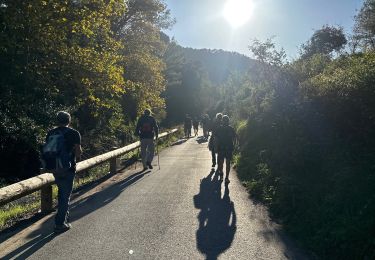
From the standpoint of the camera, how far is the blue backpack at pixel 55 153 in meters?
6.76

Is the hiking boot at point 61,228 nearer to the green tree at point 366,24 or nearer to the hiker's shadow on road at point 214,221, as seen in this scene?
the hiker's shadow on road at point 214,221

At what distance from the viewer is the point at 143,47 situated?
31.1 m

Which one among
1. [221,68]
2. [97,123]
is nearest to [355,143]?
[97,123]

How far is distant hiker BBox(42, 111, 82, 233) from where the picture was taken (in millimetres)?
6773

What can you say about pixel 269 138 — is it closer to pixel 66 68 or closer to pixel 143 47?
pixel 66 68

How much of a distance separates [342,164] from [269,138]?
263 inches

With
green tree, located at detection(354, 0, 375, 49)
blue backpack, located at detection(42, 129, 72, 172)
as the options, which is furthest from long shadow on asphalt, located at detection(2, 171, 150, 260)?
green tree, located at detection(354, 0, 375, 49)

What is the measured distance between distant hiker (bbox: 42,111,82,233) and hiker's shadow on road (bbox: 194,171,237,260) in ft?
7.47

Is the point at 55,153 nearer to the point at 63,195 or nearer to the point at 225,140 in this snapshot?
the point at 63,195

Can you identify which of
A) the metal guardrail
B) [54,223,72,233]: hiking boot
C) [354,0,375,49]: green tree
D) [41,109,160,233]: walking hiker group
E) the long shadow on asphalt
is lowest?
the long shadow on asphalt

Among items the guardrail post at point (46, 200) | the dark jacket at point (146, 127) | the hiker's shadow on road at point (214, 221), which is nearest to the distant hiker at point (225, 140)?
the hiker's shadow on road at point (214, 221)

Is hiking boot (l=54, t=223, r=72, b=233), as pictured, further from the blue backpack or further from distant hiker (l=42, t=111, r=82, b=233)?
the blue backpack

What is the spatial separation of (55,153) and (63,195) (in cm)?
74

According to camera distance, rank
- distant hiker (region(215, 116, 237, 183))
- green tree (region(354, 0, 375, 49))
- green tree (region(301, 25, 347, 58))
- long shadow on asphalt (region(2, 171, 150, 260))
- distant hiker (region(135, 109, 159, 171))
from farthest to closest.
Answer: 1. green tree (region(301, 25, 347, 58))
2. green tree (region(354, 0, 375, 49))
3. distant hiker (region(135, 109, 159, 171))
4. distant hiker (region(215, 116, 237, 183))
5. long shadow on asphalt (region(2, 171, 150, 260))
